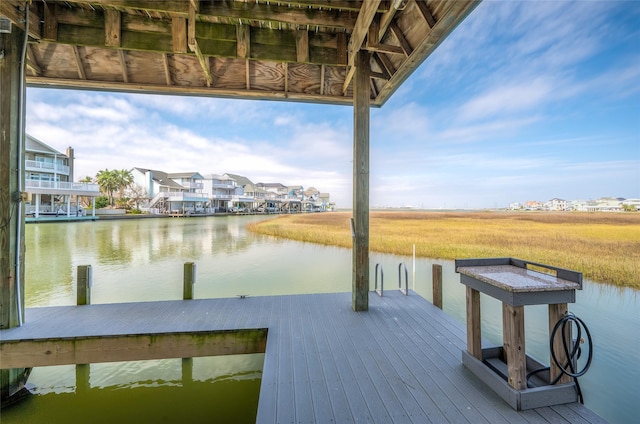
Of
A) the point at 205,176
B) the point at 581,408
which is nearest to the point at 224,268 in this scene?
the point at 581,408

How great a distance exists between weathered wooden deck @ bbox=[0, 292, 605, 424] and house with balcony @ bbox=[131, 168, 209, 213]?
37872 mm

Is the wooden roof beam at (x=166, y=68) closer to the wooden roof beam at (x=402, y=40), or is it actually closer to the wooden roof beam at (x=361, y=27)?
the wooden roof beam at (x=361, y=27)

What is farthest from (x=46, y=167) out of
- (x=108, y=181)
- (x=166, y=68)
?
(x=166, y=68)

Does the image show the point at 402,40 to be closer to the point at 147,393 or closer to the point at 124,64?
the point at 124,64

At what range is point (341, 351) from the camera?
8.73ft

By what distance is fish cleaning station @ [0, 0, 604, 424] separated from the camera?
1.89 meters

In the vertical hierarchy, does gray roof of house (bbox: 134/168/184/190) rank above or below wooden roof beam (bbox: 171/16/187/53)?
above

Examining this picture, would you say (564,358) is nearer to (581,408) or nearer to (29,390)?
(581,408)

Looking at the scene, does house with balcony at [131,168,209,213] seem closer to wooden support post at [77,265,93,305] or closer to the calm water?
the calm water

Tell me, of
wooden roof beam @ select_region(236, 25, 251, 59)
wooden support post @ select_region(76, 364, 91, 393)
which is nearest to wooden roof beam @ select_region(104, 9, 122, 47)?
wooden roof beam @ select_region(236, 25, 251, 59)

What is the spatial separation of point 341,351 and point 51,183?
30736mm

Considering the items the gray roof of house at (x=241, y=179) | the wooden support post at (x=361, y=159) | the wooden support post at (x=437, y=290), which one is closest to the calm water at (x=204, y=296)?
the wooden support post at (x=437, y=290)

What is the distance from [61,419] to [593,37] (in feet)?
90.3

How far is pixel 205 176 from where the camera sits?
4775 cm
